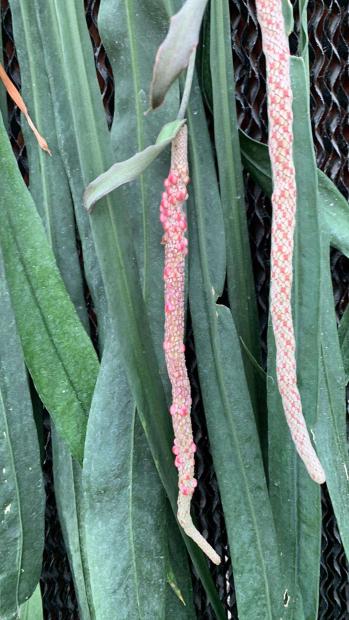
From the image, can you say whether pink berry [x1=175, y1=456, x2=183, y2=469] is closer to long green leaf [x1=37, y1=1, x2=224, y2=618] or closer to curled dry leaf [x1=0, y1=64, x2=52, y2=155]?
long green leaf [x1=37, y1=1, x2=224, y2=618]

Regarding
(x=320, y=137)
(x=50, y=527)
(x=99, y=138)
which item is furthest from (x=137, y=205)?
(x=50, y=527)

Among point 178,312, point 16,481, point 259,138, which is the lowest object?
point 16,481

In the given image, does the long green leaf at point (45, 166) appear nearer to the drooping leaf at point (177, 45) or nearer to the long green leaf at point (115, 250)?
the long green leaf at point (115, 250)

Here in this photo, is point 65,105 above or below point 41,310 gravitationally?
above

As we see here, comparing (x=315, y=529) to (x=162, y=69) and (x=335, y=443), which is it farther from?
(x=162, y=69)

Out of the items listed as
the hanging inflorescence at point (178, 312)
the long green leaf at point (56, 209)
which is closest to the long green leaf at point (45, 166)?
the long green leaf at point (56, 209)

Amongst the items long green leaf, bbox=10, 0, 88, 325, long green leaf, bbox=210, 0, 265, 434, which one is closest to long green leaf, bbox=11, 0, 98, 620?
long green leaf, bbox=10, 0, 88, 325

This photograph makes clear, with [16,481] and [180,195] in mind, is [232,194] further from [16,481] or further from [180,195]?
[16,481]

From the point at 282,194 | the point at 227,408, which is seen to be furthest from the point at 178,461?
the point at 282,194
